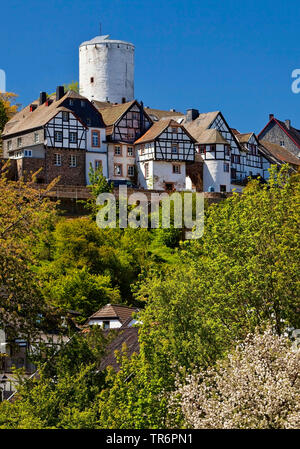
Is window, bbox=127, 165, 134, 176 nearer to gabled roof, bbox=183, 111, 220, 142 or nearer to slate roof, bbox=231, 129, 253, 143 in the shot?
gabled roof, bbox=183, 111, 220, 142

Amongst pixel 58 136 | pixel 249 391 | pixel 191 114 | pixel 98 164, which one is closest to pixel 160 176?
pixel 98 164

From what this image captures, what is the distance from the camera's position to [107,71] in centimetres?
8575

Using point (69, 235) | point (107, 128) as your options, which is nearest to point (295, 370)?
point (69, 235)

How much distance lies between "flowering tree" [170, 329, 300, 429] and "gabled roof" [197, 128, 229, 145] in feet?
164

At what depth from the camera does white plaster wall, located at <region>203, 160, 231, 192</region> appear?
7312 centimetres

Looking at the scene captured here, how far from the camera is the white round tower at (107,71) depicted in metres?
85.4

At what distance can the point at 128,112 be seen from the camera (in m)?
72.2

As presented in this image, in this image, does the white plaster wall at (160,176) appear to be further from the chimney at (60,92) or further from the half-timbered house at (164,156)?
the chimney at (60,92)

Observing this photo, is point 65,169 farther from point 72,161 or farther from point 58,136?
point 58,136

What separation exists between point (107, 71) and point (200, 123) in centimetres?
1248

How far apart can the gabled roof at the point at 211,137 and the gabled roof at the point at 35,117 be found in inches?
426

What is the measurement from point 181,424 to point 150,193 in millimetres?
41284

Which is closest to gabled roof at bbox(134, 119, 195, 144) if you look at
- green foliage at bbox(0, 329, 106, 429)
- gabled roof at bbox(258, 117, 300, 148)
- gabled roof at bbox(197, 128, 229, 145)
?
gabled roof at bbox(197, 128, 229, 145)

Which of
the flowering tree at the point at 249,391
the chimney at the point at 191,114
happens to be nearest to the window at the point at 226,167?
the chimney at the point at 191,114
